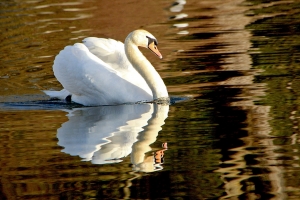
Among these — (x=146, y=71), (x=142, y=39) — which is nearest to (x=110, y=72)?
(x=146, y=71)

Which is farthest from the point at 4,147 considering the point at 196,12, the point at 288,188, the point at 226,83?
the point at 196,12

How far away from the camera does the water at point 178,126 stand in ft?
20.7

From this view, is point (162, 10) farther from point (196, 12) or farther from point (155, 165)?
point (155, 165)

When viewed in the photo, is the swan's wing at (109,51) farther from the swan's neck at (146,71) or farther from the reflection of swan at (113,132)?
the reflection of swan at (113,132)

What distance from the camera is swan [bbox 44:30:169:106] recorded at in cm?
997

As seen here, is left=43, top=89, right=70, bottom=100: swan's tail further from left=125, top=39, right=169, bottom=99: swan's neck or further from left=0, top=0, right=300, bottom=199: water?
left=125, top=39, right=169, bottom=99: swan's neck

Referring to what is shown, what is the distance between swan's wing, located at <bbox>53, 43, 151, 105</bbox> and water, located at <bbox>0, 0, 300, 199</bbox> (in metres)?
0.16

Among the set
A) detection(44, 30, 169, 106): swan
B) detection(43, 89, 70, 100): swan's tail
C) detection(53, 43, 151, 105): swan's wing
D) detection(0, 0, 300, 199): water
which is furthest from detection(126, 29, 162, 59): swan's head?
detection(43, 89, 70, 100): swan's tail

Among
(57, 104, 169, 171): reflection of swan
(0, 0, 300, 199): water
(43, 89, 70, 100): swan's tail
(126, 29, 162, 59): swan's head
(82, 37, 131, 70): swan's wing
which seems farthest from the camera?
(43, 89, 70, 100): swan's tail

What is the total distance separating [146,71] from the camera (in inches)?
401

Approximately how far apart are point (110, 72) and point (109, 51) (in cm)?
61

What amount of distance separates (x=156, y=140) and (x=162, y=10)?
12.7m

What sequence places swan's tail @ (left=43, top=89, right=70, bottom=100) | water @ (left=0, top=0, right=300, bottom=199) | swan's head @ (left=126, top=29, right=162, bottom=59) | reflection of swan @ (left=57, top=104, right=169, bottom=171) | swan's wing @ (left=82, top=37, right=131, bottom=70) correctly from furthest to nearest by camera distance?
1. swan's tail @ (left=43, top=89, right=70, bottom=100)
2. swan's wing @ (left=82, top=37, right=131, bottom=70)
3. swan's head @ (left=126, top=29, right=162, bottom=59)
4. reflection of swan @ (left=57, top=104, right=169, bottom=171)
5. water @ (left=0, top=0, right=300, bottom=199)

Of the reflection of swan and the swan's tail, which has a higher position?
the swan's tail
